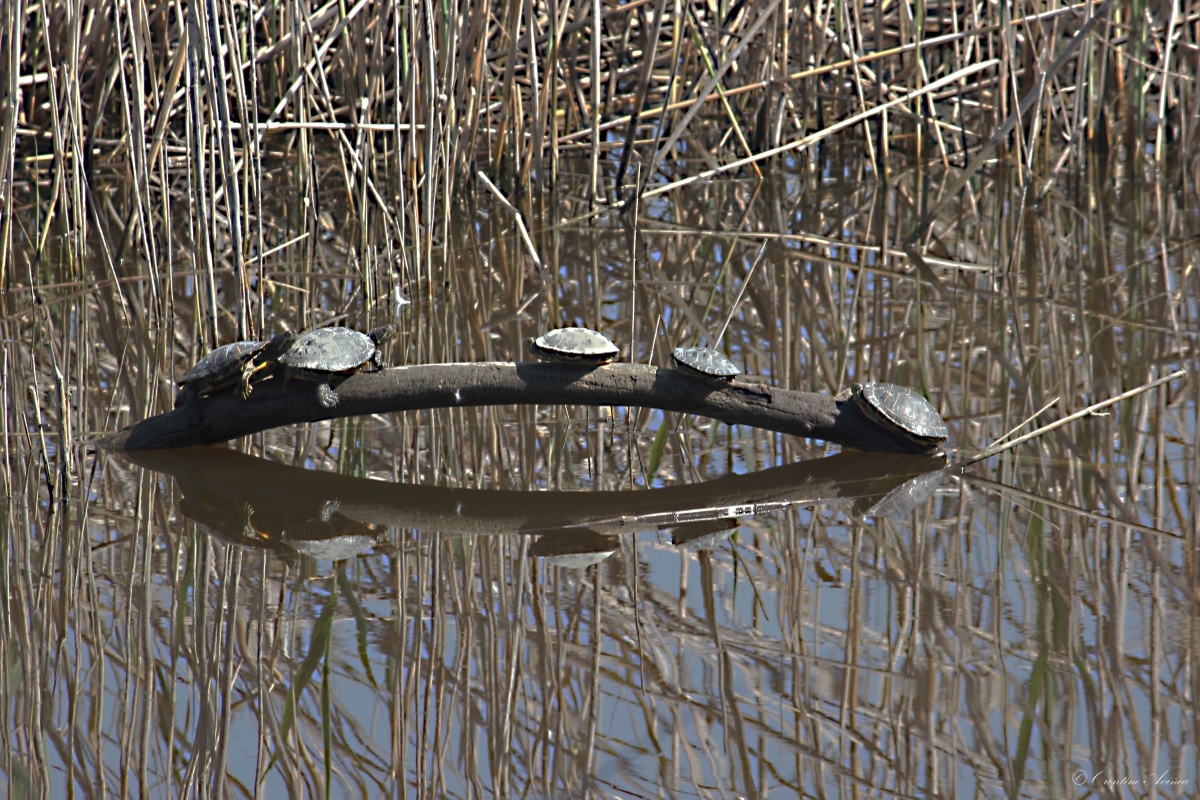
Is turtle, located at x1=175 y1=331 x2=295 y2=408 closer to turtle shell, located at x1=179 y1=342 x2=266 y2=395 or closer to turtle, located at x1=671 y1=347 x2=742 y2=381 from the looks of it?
turtle shell, located at x1=179 y1=342 x2=266 y2=395

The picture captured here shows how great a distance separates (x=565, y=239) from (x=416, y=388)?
241 centimetres

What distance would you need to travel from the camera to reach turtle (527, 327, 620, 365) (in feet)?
8.29

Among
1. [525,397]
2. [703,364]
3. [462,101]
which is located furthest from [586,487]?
[462,101]

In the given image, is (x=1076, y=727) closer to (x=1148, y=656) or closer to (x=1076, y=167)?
(x=1148, y=656)

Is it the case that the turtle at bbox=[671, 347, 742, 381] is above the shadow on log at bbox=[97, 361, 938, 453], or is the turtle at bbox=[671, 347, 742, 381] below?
above

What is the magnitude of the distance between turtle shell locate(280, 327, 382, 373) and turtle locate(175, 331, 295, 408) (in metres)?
0.03

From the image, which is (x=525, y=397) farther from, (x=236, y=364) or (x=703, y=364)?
(x=236, y=364)

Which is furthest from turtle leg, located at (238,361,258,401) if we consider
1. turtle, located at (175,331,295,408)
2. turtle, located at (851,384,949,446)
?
turtle, located at (851,384,949,446)

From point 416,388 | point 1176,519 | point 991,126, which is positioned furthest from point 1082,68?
point 416,388

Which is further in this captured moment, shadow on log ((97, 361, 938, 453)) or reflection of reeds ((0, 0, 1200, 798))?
shadow on log ((97, 361, 938, 453))

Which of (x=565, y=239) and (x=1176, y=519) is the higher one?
(x=565, y=239)

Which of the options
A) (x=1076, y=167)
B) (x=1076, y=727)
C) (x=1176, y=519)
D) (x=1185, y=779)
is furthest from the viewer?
(x=1076, y=167)

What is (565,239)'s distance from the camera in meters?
4.92

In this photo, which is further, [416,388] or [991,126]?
[991,126]
